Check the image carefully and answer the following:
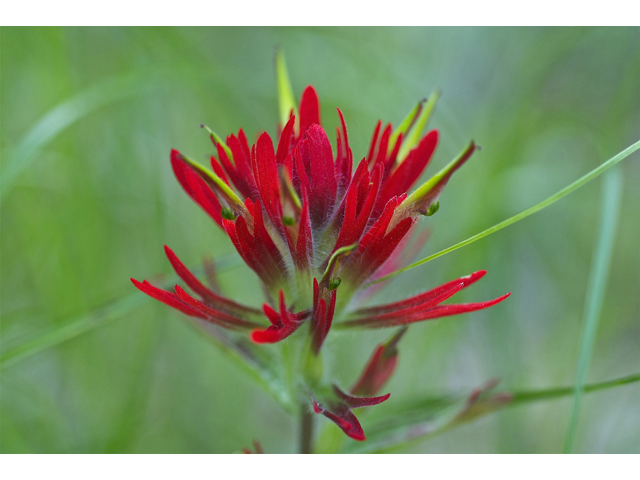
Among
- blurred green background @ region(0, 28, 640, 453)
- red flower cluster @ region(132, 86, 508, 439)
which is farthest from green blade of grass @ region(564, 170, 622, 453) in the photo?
blurred green background @ region(0, 28, 640, 453)

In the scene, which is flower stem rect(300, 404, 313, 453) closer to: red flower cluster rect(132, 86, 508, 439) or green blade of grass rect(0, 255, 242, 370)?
red flower cluster rect(132, 86, 508, 439)

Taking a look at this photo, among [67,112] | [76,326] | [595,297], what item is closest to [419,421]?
[595,297]

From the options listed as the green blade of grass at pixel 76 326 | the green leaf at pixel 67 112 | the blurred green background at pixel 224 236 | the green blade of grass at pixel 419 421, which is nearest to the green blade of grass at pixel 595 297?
the green blade of grass at pixel 419 421

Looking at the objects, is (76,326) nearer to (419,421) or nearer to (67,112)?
(67,112)

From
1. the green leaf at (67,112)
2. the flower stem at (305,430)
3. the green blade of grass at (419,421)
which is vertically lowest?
the flower stem at (305,430)

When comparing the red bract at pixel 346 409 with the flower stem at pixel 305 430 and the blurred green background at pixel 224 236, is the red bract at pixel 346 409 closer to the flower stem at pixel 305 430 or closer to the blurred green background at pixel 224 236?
the flower stem at pixel 305 430

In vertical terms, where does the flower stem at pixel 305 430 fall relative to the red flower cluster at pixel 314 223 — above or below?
below

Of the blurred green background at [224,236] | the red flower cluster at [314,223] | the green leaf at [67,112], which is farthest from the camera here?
the blurred green background at [224,236]
